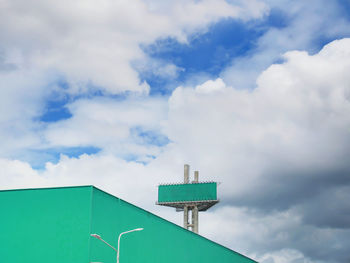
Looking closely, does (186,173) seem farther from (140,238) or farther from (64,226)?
(64,226)

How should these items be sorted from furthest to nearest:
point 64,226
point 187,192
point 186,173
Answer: point 186,173, point 187,192, point 64,226

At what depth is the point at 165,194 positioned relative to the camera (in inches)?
4400

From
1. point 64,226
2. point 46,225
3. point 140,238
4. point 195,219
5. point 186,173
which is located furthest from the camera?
point 186,173

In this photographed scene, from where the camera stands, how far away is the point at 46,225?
4303 centimetres

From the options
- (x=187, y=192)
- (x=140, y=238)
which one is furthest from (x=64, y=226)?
(x=187, y=192)

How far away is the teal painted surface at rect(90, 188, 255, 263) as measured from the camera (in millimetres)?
43844

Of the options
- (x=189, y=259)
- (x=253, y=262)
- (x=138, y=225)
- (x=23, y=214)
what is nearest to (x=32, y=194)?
(x=23, y=214)

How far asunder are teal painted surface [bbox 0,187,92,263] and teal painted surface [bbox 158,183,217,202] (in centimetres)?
6643

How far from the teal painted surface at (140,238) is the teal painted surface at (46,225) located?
118cm

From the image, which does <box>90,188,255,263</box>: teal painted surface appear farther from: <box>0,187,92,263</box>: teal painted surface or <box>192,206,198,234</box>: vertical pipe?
<box>192,206,198,234</box>: vertical pipe

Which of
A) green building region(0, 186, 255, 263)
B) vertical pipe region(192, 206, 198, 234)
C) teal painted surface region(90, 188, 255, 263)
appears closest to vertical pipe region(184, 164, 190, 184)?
vertical pipe region(192, 206, 198, 234)

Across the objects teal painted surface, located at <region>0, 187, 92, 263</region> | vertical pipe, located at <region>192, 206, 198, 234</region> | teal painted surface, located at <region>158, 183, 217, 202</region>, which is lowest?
teal painted surface, located at <region>0, 187, 92, 263</region>

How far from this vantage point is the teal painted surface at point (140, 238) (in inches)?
1726

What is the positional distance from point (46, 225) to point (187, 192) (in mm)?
68508
